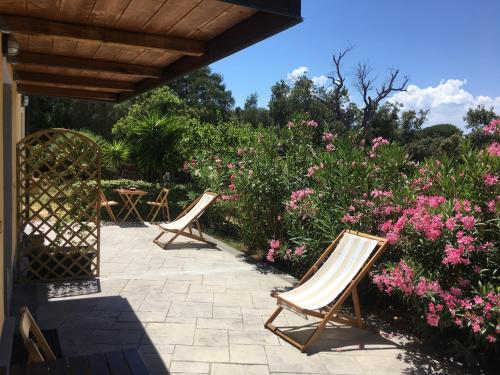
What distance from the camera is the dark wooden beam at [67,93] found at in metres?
6.40

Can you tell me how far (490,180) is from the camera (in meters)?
3.58

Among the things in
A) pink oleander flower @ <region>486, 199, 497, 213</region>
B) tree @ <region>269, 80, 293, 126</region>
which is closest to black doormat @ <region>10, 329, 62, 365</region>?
pink oleander flower @ <region>486, 199, 497, 213</region>

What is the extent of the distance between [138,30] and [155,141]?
32.2ft

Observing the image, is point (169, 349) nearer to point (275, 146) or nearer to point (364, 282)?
point (364, 282)

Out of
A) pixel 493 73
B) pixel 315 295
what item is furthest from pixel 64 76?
pixel 493 73

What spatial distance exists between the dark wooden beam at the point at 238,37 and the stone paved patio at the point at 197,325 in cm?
231

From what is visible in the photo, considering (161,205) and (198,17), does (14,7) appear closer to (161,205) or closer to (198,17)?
(198,17)

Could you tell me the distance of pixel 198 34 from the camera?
3.38m

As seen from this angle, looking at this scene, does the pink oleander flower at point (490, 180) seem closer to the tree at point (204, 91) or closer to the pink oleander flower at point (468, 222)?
the pink oleander flower at point (468, 222)

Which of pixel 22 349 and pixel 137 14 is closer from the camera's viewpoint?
pixel 22 349

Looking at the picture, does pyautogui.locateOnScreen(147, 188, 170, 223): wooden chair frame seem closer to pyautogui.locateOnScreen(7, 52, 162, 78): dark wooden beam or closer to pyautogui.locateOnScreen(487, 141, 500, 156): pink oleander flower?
pyautogui.locateOnScreen(7, 52, 162, 78): dark wooden beam

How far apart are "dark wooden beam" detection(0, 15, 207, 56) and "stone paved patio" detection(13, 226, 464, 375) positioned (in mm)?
2363

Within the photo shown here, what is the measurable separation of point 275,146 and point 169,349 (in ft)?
12.8

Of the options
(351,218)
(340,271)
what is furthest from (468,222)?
(351,218)
